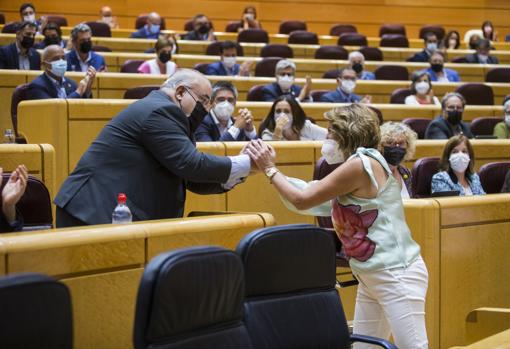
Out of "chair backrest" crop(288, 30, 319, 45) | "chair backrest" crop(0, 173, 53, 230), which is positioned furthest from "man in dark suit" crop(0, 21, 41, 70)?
"chair backrest" crop(288, 30, 319, 45)

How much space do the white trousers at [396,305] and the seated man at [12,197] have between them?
3.71 ft

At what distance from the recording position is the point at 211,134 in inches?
197

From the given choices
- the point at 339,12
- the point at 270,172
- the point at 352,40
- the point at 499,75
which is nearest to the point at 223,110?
the point at 270,172

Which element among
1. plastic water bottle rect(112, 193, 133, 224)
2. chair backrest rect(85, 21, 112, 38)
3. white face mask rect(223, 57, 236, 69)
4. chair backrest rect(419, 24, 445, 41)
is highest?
chair backrest rect(419, 24, 445, 41)

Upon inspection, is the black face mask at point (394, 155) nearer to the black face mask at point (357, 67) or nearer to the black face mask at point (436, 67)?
the black face mask at point (357, 67)

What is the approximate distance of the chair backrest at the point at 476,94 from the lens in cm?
812

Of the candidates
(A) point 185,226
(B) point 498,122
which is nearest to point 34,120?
(A) point 185,226

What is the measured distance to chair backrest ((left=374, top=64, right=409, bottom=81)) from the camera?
29.7ft

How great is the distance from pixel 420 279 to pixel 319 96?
4652 mm

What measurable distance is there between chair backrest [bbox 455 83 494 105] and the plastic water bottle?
594 centimetres

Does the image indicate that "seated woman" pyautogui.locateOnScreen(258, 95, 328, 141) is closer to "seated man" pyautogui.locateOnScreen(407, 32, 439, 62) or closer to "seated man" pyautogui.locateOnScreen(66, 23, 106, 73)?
"seated man" pyautogui.locateOnScreen(66, 23, 106, 73)

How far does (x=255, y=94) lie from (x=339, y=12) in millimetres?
7835

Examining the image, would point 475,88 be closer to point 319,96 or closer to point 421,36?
point 319,96

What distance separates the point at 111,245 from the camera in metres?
2.35
